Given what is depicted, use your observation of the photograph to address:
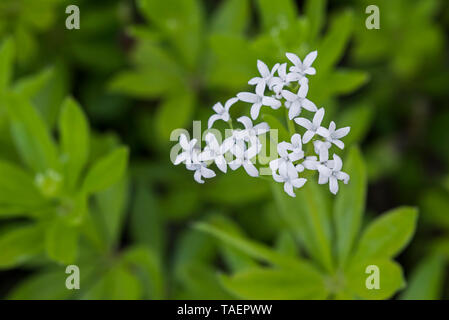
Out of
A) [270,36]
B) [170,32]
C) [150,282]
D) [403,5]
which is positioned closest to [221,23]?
[170,32]

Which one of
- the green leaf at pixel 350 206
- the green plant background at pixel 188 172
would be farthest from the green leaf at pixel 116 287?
the green leaf at pixel 350 206

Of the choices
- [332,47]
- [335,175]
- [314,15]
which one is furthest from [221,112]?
[314,15]

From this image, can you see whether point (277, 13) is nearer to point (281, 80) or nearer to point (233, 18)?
point (233, 18)

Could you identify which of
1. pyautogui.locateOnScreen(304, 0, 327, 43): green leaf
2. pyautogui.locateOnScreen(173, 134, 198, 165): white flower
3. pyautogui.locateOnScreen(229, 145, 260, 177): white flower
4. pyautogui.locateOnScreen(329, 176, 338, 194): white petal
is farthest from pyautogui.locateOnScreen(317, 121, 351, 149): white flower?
pyautogui.locateOnScreen(304, 0, 327, 43): green leaf

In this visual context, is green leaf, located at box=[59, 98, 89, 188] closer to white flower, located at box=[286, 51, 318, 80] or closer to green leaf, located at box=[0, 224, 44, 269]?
green leaf, located at box=[0, 224, 44, 269]

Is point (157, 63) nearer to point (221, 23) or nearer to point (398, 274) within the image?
point (221, 23)

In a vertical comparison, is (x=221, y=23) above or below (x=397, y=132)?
above
